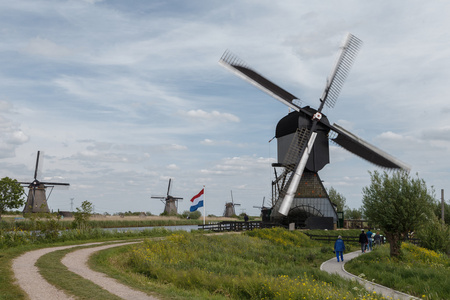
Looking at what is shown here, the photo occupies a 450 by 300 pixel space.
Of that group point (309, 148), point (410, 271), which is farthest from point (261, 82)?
point (410, 271)

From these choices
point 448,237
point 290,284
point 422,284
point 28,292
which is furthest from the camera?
point 448,237

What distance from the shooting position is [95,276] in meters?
15.8

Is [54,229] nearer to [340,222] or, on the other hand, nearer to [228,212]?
[340,222]

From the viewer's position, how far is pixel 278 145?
154ft

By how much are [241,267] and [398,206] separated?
35.7 ft

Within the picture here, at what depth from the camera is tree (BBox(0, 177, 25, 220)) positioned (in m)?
56.2

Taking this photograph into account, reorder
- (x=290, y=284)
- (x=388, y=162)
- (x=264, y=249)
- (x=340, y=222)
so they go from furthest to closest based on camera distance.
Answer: (x=340, y=222)
(x=388, y=162)
(x=264, y=249)
(x=290, y=284)

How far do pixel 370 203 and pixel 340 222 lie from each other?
23439 mm

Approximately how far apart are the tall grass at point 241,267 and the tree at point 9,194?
38223 mm

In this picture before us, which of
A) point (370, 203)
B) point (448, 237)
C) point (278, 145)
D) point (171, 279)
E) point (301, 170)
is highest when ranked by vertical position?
point (278, 145)

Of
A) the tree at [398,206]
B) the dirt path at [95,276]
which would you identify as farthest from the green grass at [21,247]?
the tree at [398,206]

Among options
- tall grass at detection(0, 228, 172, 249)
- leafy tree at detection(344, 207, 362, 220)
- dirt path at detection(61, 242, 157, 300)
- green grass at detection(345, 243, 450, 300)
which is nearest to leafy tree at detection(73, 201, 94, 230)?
tall grass at detection(0, 228, 172, 249)

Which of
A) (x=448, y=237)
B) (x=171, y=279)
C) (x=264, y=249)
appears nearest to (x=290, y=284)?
(x=171, y=279)

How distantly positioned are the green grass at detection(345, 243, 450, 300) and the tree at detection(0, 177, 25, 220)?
1978 inches
